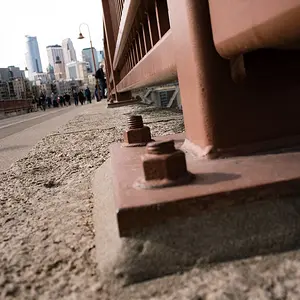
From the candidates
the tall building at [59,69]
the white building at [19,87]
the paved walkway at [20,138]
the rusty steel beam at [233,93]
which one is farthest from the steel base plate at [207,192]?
the tall building at [59,69]

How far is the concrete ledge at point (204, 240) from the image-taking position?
0.70m

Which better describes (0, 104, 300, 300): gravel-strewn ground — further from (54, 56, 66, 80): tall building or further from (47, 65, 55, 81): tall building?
(47, 65, 55, 81): tall building

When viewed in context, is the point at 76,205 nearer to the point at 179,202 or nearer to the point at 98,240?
the point at 98,240

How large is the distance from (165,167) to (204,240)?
18 cm

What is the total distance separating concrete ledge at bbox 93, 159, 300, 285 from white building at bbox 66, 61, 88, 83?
90611mm

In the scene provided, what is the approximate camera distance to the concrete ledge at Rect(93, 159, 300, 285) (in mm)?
699

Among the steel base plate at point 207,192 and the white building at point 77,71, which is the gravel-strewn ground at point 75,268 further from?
the white building at point 77,71

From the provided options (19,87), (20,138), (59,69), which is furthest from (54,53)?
(20,138)

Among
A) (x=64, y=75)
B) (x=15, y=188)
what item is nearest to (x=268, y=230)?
(x=15, y=188)

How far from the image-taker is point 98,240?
0.83 m

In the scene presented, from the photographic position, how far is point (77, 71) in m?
93.6

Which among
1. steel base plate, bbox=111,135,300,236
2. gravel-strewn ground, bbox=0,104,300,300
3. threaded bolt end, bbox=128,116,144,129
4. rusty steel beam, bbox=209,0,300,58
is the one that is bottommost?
gravel-strewn ground, bbox=0,104,300,300

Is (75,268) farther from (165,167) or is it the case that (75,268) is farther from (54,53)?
(54,53)

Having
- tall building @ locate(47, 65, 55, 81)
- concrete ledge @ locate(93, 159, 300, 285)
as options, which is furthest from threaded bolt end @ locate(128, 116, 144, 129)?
tall building @ locate(47, 65, 55, 81)
